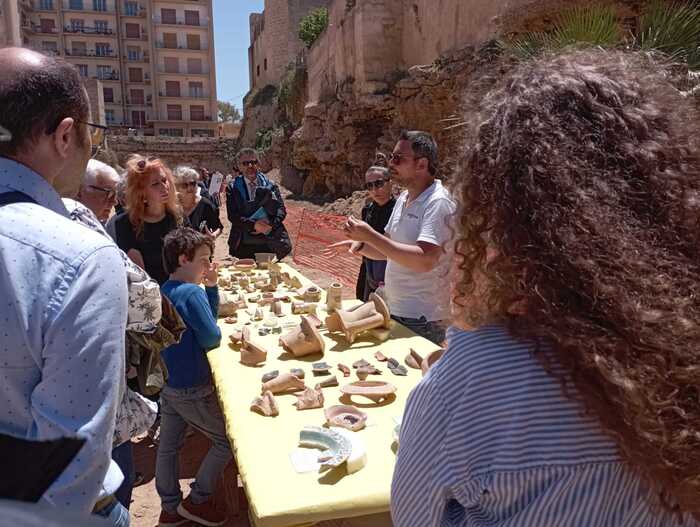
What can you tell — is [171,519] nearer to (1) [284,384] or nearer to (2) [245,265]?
(1) [284,384]

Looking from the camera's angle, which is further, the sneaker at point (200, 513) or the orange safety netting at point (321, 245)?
the orange safety netting at point (321, 245)

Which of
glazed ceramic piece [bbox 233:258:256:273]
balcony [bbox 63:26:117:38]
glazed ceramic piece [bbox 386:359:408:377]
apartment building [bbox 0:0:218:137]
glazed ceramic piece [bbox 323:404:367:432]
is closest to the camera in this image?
glazed ceramic piece [bbox 323:404:367:432]

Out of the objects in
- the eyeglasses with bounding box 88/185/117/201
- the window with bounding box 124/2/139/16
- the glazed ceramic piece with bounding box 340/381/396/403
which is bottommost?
the glazed ceramic piece with bounding box 340/381/396/403

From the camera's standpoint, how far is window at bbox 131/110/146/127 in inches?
1869

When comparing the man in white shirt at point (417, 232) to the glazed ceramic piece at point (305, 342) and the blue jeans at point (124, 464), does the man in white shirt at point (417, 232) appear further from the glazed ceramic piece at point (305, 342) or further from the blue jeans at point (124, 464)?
the blue jeans at point (124, 464)

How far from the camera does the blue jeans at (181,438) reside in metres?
2.66

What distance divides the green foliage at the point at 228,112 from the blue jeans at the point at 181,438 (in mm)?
72016

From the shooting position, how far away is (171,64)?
1885 inches

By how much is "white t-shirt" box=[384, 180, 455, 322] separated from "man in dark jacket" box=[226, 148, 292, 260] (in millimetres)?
2451

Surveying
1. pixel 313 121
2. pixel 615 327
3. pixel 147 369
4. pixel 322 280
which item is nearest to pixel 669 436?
pixel 615 327

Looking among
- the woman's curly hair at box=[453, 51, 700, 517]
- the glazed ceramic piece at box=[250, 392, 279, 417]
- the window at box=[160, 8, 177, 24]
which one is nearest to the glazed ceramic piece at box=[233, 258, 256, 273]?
the glazed ceramic piece at box=[250, 392, 279, 417]

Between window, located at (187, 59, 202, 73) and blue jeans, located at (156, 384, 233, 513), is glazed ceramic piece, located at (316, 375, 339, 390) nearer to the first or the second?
blue jeans, located at (156, 384, 233, 513)

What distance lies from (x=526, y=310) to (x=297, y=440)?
1.18m

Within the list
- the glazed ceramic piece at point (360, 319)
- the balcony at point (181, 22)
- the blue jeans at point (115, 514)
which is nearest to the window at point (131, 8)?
the balcony at point (181, 22)
